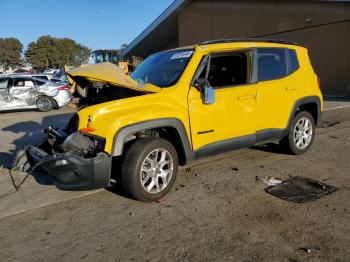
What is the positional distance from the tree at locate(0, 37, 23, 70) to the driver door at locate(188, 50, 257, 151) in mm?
90918

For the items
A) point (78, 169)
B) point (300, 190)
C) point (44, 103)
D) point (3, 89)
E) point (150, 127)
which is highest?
point (3, 89)

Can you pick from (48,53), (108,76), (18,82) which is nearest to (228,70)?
(108,76)

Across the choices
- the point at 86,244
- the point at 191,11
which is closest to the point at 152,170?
the point at 86,244

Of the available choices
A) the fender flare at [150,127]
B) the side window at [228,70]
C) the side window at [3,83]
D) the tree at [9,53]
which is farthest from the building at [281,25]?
the tree at [9,53]

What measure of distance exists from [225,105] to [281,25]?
1405 centimetres

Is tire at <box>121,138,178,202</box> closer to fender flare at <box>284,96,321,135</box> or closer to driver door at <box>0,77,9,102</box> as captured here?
fender flare at <box>284,96,321,135</box>

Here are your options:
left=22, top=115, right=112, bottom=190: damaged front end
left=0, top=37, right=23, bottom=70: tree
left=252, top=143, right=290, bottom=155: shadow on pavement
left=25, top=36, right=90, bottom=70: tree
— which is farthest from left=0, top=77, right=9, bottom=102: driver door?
left=0, top=37, right=23, bottom=70: tree

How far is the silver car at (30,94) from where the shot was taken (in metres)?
13.8

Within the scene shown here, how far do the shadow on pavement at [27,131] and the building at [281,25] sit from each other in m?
11.0

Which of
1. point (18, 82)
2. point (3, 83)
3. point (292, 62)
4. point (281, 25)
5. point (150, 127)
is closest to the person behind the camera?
point (150, 127)

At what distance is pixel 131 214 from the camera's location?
13.2 feet

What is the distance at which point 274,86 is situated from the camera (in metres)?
5.40

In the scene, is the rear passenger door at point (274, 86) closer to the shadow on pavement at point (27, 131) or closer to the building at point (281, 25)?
the shadow on pavement at point (27, 131)

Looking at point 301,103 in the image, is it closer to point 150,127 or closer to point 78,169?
point 150,127
